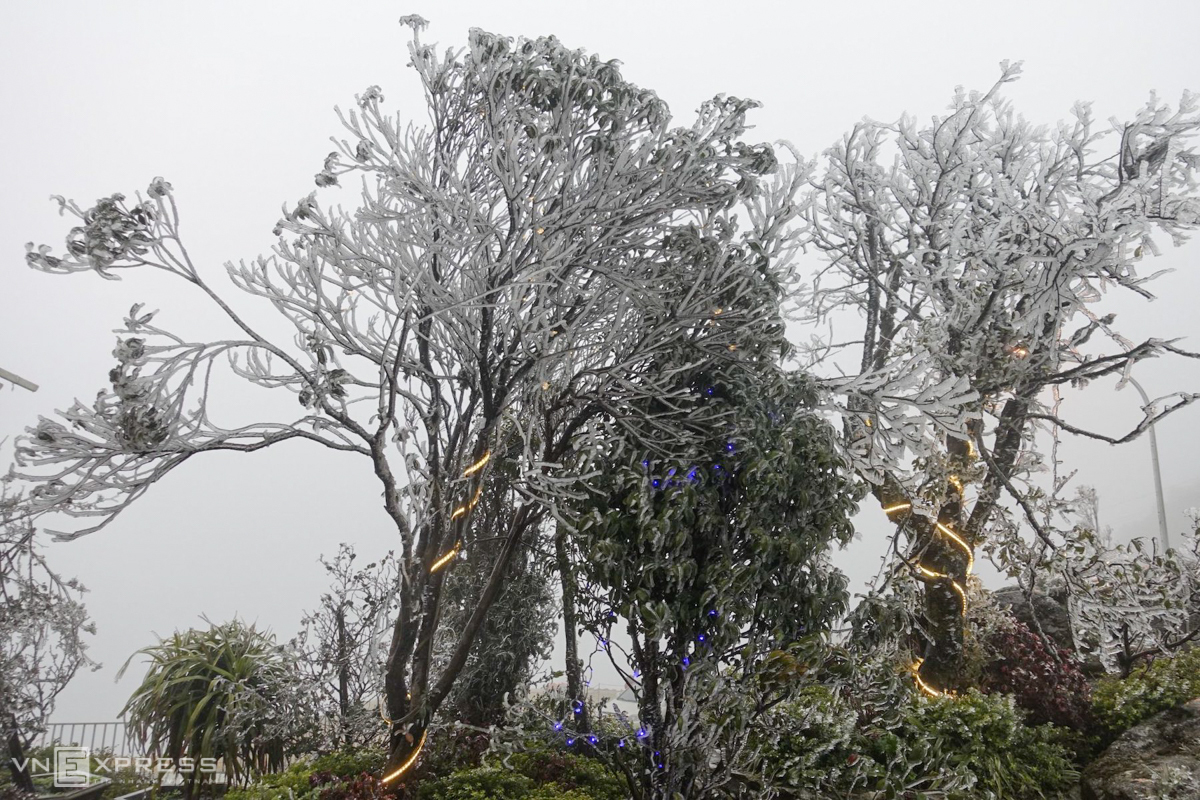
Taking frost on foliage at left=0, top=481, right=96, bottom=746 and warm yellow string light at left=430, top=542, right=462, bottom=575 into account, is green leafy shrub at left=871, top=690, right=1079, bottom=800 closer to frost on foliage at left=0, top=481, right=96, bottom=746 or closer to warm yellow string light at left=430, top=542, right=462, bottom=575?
warm yellow string light at left=430, top=542, right=462, bottom=575

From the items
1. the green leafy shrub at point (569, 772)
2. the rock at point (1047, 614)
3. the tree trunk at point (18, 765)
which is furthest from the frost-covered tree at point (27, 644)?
the rock at point (1047, 614)

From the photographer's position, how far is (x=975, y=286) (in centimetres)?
675

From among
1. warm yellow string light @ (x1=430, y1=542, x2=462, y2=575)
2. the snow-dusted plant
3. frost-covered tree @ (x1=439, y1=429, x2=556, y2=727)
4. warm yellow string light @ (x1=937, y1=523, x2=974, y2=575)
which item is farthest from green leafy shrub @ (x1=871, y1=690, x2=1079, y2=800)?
warm yellow string light @ (x1=430, y1=542, x2=462, y2=575)

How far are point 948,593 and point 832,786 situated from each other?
2505 millimetres

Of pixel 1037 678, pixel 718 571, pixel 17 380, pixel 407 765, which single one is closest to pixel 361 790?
pixel 407 765

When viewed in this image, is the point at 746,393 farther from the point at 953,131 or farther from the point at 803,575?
the point at 953,131

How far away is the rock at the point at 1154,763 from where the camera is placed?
4.81 metres

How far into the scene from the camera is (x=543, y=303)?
4.61 metres

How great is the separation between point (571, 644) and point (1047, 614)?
17.1 ft

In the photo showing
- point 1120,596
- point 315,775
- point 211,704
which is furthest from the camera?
point 211,704

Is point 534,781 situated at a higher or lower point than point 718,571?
lower

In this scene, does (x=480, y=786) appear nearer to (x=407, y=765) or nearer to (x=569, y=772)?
(x=407, y=765)

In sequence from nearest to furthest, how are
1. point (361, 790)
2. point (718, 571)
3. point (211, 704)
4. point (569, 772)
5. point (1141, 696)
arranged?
point (718, 571)
point (361, 790)
point (569, 772)
point (1141, 696)
point (211, 704)

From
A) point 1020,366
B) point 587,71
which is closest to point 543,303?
point 587,71
